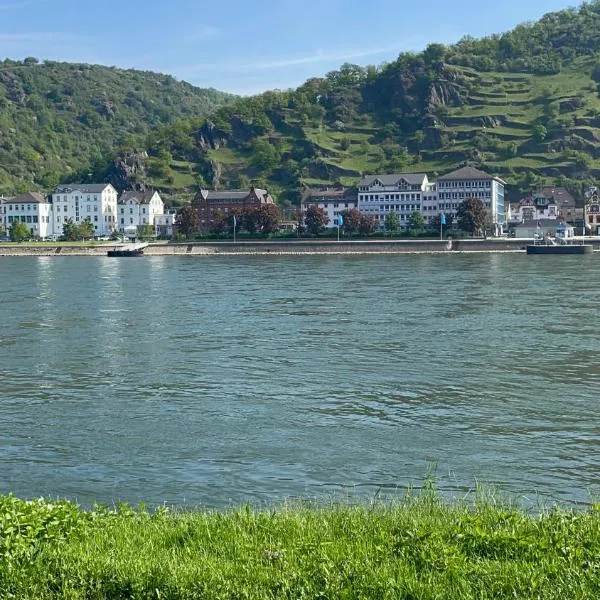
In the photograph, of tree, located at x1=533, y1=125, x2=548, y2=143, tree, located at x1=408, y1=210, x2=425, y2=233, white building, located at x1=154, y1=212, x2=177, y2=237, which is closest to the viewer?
tree, located at x1=408, y1=210, x2=425, y2=233

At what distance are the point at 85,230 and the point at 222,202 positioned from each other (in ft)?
83.5

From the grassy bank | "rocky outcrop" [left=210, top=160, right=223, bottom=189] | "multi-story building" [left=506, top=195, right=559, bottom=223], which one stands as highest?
"rocky outcrop" [left=210, top=160, right=223, bottom=189]

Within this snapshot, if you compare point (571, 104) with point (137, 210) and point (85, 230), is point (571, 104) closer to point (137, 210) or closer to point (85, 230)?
point (137, 210)

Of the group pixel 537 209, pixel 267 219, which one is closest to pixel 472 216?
pixel 537 209

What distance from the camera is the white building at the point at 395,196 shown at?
503 ft

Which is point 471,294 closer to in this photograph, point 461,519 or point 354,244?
point 461,519

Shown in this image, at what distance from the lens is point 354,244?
408 ft

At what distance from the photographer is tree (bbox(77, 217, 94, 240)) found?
497 feet

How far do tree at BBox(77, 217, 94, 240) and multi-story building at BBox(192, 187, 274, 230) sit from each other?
19377mm

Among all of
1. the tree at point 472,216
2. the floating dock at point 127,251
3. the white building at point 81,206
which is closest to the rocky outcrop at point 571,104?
the tree at point 472,216

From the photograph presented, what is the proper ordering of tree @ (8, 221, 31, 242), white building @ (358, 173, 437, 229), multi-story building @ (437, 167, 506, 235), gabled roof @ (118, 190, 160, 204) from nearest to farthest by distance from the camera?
multi-story building @ (437, 167, 506, 235), tree @ (8, 221, 31, 242), white building @ (358, 173, 437, 229), gabled roof @ (118, 190, 160, 204)

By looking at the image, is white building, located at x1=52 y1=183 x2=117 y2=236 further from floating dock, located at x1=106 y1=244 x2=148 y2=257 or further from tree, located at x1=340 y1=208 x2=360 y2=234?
tree, located at x1=340 y1=208 x2=360 y2=234

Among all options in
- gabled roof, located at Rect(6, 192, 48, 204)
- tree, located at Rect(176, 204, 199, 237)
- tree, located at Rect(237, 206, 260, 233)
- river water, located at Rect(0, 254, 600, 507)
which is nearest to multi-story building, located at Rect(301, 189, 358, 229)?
tree, located at Rect(237, 206, 260, 233)

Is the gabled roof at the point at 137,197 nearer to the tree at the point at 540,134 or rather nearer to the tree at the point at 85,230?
the tree at the point at 85,230
